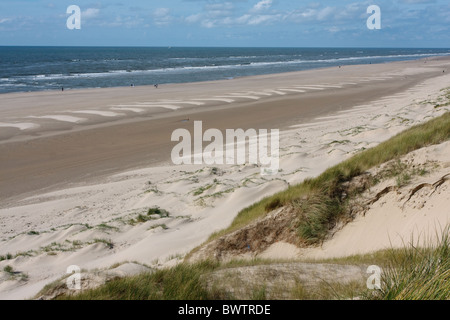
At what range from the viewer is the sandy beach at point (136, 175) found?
6.79m

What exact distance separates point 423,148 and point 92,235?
6.00 meters

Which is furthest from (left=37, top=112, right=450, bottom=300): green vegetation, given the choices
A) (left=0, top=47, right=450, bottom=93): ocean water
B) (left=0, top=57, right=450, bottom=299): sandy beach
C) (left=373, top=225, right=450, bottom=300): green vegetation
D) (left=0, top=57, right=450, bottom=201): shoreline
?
(left=0, top=47, right=450, bottom=93): ocean water

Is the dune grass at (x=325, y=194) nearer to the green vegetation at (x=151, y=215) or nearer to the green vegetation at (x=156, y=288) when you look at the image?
→ the green vegetation at (x=151, y=215)

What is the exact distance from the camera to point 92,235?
24.8 feet

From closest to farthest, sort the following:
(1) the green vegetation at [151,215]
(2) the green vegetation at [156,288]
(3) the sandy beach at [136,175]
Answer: (2) the green vegetation at [156,288] < (3) the sandy beach at [136,175] < (1) the green vegetation at [151,215]

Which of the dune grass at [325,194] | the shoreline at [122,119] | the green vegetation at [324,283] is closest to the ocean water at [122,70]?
the shoreline at [122,119]

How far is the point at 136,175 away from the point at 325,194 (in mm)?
7224

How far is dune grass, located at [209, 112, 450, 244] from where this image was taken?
5.93 m

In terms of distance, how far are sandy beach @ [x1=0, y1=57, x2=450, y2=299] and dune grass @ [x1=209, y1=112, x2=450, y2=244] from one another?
0.36 metres

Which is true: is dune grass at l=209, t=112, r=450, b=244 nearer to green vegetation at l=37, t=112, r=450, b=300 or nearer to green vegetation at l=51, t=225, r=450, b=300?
green vegetation at l=37, t=112, r=450, b=300

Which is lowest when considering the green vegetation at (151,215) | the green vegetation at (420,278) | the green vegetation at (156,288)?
the green vegetation at (151,215)

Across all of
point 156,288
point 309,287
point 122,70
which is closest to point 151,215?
point 156,288

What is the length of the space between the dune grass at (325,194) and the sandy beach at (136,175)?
0.36 meters
